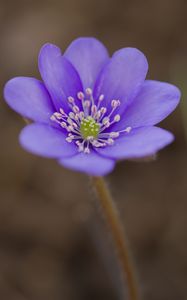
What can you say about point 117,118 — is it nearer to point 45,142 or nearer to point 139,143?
point 139,143

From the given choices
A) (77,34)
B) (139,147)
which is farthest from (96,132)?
(77,34)

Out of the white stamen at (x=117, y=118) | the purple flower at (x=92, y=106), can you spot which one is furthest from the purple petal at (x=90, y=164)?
the white stamen at (x=117, y=118)

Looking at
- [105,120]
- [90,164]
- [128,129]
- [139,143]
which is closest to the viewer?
[90,164]

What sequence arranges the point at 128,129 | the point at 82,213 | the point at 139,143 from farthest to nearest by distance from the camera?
the point at 82,213 < the point at 128,129 < the point at 139,143

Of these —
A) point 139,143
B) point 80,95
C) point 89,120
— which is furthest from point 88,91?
point 139,143

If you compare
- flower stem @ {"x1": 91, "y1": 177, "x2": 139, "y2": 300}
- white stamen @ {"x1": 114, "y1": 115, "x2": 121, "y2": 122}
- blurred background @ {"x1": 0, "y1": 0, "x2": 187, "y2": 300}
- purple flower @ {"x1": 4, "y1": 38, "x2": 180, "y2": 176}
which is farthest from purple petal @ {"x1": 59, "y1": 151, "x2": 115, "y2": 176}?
blurred background @ {"x1": 0, "y1": 0, "x2": 187, "y2": 300}

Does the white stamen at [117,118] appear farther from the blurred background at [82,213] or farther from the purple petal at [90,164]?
the blurred background at [82,213]

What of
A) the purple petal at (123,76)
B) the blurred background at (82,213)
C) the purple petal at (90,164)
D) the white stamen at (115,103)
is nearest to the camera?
the purple petal at (90,164)
